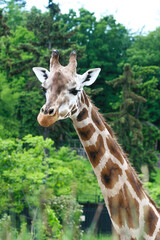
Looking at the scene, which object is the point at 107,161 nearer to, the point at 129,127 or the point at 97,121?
the point at 97,121

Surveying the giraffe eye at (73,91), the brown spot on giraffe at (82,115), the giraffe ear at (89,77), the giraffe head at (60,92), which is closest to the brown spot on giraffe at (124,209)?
the brown spot on giraffe at (82,115)

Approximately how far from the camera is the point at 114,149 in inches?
162

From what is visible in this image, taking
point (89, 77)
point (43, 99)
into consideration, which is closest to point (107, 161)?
point (89, 77)

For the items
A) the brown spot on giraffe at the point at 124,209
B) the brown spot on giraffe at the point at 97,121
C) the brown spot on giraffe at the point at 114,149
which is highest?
the brown spot on giraffe at the point at 97,121

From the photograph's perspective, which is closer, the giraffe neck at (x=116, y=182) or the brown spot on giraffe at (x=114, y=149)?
the giraffe neck at (x=116, y=182)

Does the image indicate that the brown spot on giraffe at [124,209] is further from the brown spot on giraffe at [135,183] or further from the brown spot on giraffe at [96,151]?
the brown spot on giraffe at [96,151]

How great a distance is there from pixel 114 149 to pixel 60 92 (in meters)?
0.94

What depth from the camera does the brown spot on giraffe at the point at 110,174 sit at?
3959mm

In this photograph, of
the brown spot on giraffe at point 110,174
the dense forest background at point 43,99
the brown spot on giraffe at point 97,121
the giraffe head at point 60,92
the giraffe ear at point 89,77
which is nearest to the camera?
the giraffe head at point 60,92

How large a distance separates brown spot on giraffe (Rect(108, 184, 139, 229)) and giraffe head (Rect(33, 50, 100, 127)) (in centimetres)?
108

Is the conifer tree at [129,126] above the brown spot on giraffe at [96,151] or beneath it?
beneath

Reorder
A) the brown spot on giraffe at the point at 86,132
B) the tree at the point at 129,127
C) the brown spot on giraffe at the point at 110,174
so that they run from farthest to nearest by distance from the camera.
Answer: the tree at the point at 129,127
the brown spot on giraffe at the point at 86,132
the brown spot on giraffe at the point at 110,174

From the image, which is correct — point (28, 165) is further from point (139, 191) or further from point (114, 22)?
point (114, 22)

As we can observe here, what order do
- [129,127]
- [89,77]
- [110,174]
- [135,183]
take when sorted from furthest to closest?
[129,127]
[89,77]
[135,183]
[110,174]
